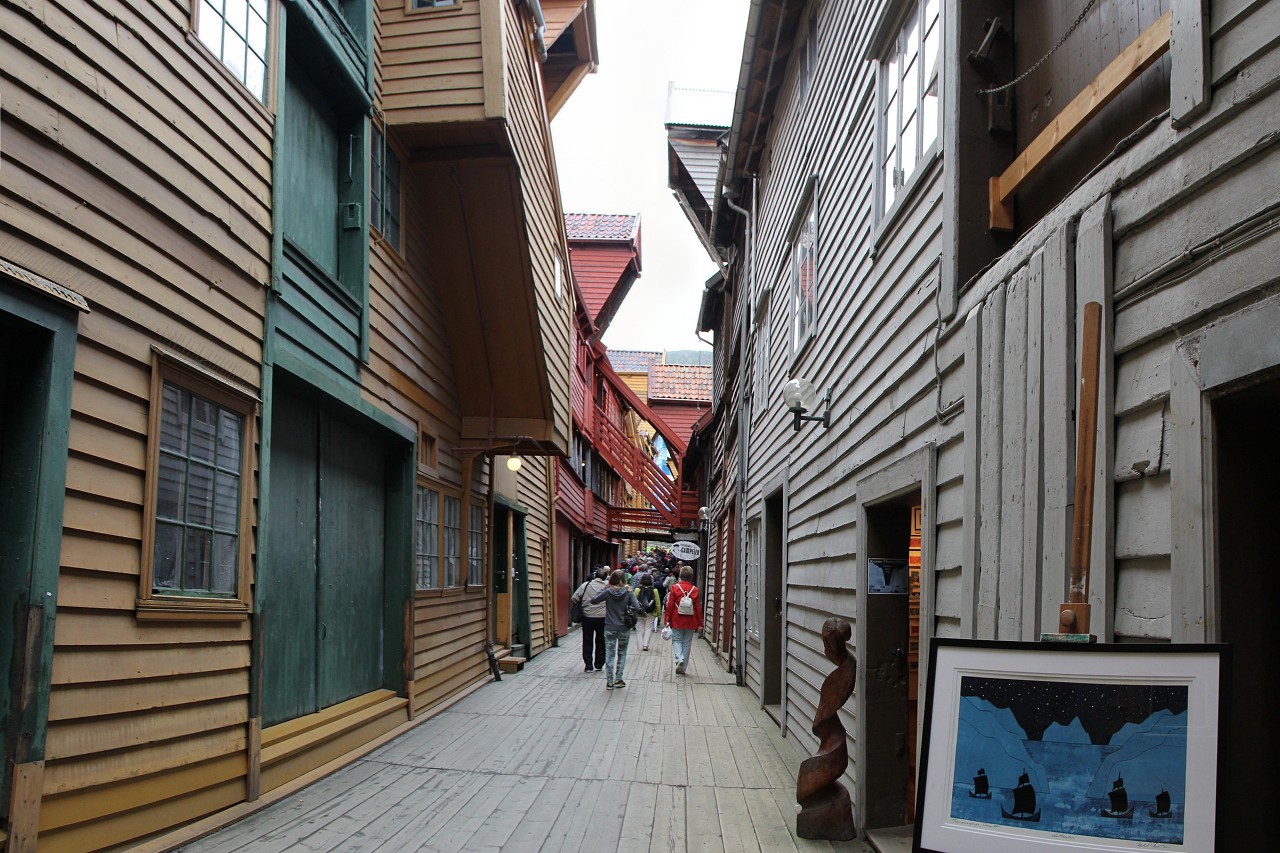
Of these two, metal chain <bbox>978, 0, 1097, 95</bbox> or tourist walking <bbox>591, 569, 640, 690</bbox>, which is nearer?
metal chain <bbox>978, 0, 1097, 95</bbox>

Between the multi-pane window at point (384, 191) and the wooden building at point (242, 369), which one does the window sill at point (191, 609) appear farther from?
the multi-pane window at point (384, 191)

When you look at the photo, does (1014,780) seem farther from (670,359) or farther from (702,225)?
(670,359)

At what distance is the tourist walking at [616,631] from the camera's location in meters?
12.1

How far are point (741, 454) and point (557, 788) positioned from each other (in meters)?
7.50

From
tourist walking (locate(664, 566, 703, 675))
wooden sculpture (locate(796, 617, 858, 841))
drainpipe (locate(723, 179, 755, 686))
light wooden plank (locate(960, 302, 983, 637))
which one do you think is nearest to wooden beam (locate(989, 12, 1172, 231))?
light wooden plank (locate(960, 302, 983, 637))

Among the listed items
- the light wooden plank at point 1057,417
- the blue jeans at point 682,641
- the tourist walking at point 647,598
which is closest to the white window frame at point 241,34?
the light wooden plank at point 1057,417

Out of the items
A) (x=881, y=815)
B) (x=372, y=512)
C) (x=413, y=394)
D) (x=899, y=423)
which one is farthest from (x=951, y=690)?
(x=413, y=394)

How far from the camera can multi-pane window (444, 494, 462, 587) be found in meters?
10.9

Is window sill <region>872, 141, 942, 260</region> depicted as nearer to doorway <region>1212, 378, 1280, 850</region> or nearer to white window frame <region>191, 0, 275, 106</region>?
doorway <region>1212, 378, 1280, 850</region>

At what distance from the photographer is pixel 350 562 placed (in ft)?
26.9

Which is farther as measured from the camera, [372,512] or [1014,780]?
[372,512]

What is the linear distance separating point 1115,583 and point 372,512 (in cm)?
701

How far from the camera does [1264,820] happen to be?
91.7 inches

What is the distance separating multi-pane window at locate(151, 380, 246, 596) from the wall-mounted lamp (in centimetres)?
361
